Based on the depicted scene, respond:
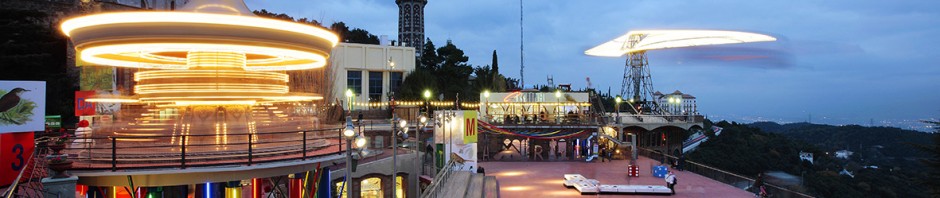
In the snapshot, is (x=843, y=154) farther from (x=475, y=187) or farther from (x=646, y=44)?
(x=475, y=187)

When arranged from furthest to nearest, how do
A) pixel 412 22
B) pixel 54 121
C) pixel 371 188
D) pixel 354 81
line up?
pixel 412 22 < pixel 354 81 < pixel 54 121 < pixel 371 188

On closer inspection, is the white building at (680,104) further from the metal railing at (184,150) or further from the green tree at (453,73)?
the metal railing at (184,150)

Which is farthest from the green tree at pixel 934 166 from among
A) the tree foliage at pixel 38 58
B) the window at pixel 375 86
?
the tree foliage at pixel 38 58

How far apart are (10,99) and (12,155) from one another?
990 mm

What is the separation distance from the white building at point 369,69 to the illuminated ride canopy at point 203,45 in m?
26.9

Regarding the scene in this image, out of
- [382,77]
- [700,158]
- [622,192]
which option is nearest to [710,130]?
[700,158]

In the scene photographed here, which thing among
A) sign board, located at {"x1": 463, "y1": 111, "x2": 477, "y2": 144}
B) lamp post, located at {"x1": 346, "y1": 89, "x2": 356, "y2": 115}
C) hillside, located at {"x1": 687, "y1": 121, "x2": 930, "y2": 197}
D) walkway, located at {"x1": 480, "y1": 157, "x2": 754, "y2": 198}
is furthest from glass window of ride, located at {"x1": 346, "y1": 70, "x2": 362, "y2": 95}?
hillside, located at {"x1": 687, "y1": 121, "x2": 930, "y2": 197}

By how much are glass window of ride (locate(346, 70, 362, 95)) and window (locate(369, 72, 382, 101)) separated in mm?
1048

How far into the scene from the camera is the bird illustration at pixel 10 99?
1011 cm

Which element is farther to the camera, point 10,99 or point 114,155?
point 10,99

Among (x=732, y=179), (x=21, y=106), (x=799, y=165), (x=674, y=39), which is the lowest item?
(x=799, y=165)

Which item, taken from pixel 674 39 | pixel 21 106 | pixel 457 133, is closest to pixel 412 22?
pixel 674 39

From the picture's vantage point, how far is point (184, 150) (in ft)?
29.1

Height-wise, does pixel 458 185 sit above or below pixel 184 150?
below
